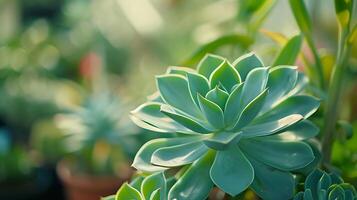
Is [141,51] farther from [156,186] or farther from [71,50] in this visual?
[156,186]

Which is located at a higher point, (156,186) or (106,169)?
(156,186)

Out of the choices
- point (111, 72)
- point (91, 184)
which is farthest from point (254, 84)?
point (111, 72)

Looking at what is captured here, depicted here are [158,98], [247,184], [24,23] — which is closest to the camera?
[247,184]

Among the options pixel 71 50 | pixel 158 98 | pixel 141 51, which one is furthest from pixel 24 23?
pixel 158 98

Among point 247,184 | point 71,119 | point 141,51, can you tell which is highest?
point 247,184

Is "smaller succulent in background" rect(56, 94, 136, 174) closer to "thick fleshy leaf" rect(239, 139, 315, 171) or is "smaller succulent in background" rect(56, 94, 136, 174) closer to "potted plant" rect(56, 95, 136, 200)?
"potted plant" rect(56, 95, 136, 200)

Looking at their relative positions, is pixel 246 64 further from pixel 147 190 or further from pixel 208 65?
pixel 147 190

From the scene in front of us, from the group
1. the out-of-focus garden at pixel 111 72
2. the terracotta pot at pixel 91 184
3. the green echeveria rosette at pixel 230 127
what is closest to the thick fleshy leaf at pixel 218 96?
the green echeveria rosette at pixel 230 127
